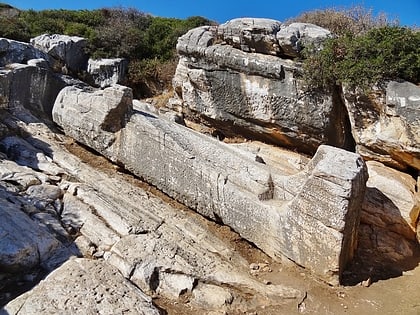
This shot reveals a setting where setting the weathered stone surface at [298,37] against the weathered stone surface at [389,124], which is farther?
the weathered stone surface at [298,37]

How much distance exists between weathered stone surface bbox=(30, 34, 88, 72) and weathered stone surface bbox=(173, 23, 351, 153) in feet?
17.3

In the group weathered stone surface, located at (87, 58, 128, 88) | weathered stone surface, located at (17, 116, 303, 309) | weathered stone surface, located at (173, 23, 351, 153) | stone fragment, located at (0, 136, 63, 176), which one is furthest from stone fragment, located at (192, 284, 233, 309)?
weathered stone surface, located at (87, 58, 128, 88)

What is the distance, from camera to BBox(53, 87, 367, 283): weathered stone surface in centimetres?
640

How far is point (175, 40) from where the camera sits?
18.8 meters

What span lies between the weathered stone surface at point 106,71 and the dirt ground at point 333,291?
9.89m

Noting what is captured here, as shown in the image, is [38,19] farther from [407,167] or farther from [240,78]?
[407,167]

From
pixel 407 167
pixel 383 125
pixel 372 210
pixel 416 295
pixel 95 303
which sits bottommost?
pixel 95 303

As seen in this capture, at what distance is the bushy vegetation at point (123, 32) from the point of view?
16703 millimetres

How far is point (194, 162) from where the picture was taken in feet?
26.1

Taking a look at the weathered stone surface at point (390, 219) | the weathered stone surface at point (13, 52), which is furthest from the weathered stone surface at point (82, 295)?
the weathered stone surface at point (13, 52)

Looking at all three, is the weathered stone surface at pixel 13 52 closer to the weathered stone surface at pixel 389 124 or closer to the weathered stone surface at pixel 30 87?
the weathered stone surface at pixel 30 87

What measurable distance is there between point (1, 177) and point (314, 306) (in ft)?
19.9

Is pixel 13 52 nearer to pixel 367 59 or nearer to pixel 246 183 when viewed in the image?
pixel 246 183

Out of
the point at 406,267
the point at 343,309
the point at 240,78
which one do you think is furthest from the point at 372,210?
the point at 240,78
